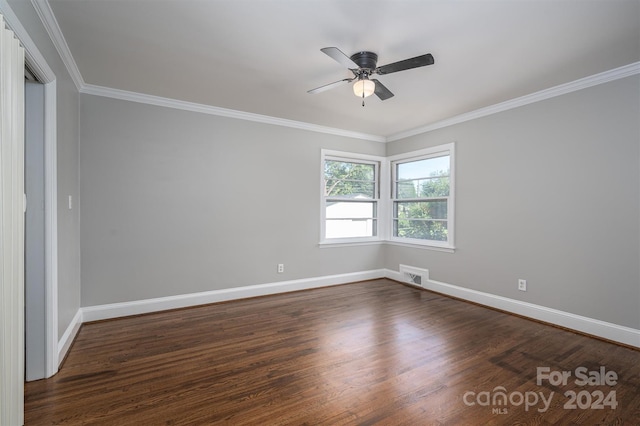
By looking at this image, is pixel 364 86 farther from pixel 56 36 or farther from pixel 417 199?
pixel 417 199

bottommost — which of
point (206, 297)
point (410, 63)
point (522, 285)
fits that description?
Answer: point (206, 297)

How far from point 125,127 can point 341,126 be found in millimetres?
2923

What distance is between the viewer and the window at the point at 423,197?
4.44 m

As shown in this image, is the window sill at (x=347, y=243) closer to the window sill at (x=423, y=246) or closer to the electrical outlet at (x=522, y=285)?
the window sill at (x=423, y=246)

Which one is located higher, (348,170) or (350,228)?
(348,170)

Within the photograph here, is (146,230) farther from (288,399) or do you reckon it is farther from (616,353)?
(616,353)

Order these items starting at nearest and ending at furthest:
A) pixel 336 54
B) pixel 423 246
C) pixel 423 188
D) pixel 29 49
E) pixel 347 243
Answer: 1. pixel 29 49
2. pixel 336 54
3. pixel 423 246
4. pixel 423 188
5. pixel 347 243

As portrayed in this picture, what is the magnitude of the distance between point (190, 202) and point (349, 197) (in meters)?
2.55

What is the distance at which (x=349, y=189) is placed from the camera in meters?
5.14

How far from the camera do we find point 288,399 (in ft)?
6.45

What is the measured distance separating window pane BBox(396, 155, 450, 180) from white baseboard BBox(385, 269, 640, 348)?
1684mm

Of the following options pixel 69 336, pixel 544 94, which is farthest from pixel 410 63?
pixel 69 336

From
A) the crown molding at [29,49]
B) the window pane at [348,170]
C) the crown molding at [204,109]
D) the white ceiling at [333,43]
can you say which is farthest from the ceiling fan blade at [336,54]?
the window pane at [348,170]

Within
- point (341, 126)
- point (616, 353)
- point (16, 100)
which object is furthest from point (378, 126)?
point (16, 100)
